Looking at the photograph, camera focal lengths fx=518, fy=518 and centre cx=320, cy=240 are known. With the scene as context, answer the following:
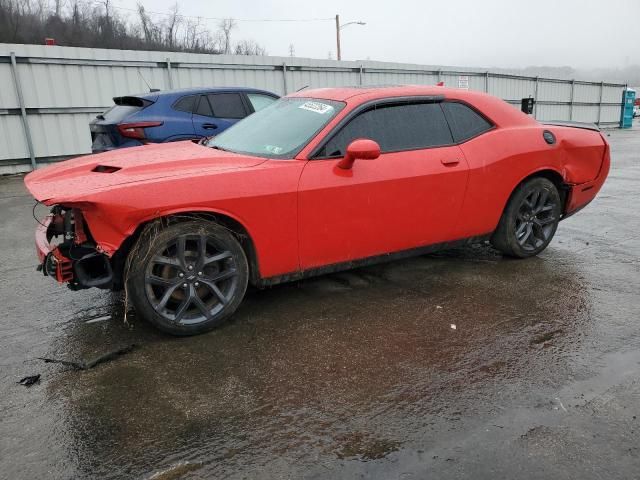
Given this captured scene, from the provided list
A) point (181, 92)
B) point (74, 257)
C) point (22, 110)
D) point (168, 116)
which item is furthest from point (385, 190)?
point (22, 110)

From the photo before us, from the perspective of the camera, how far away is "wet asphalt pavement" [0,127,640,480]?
220 cm

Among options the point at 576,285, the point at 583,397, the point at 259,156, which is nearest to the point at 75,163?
the point at 259,156

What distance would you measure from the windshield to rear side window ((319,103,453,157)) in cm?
17

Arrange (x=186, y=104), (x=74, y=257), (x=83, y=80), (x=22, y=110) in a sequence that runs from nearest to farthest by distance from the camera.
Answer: (x=74, y=257)
(x=186, y=104)
(x=22, y=110)
(x=83, y=80)

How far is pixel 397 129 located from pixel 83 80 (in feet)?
32.2

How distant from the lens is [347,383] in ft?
9.15

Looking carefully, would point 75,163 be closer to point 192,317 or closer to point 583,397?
point 192,317

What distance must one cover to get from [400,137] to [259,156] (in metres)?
1.12

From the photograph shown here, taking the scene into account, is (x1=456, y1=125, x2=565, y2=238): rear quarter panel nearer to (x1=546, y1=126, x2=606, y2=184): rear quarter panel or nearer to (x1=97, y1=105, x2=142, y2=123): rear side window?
(x1=546, y1=126, x2=606, y2=184): rear quarter panel

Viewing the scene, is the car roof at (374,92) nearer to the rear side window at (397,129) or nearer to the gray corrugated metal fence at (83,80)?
the rear side window at (397,129)

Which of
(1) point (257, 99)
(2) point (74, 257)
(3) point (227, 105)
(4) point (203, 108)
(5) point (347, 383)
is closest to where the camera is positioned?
(5) point (347, 383)

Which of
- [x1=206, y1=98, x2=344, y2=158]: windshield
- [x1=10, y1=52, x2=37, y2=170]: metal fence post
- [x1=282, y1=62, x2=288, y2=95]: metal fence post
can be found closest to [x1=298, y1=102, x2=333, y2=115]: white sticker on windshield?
[x1=206, y1=98, x2=344, y2=158]: windshield

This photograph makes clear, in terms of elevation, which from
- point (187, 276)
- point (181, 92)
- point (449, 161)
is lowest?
point (187, 276)

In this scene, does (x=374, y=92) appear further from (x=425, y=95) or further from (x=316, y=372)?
(x=316, y=372)
